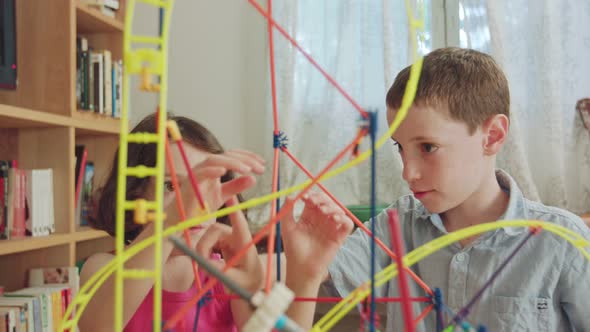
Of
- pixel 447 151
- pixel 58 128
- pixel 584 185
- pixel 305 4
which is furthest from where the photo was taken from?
pixel 305 4

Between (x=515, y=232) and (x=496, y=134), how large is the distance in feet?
0.54

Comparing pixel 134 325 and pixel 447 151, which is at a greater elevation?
pixel 447 151

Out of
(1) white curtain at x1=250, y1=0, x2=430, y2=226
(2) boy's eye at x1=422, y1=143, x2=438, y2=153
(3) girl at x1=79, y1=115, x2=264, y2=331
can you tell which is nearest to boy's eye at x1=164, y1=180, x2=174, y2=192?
(3) girl at x1=79, y1=115, x2=264, y2=331

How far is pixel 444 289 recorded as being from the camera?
0.97 metres

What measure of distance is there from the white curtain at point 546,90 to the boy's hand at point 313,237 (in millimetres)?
1499

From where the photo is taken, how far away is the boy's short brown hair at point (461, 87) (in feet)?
2.77

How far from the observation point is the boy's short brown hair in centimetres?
84

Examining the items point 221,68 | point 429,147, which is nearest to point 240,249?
point 429,147

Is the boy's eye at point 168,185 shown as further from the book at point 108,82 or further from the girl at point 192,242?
the book at point 108,82

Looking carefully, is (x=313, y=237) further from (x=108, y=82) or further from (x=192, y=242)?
(x=108, y=82)

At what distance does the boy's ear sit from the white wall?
4.62 feet

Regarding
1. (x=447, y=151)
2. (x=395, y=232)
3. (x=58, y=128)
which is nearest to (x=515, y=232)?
(x=447, y=151)

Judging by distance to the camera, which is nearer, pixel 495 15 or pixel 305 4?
pixel 495 15

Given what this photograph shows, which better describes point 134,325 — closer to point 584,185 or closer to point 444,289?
point 444,289
